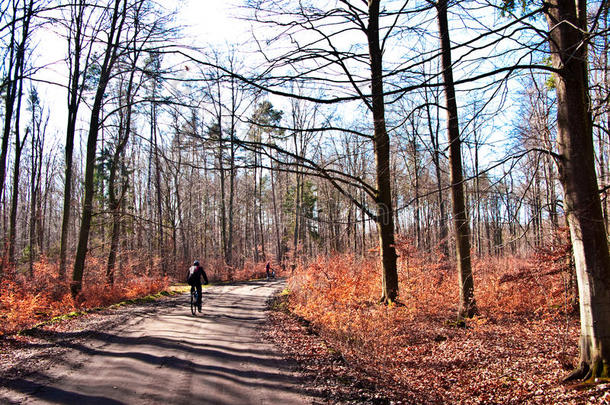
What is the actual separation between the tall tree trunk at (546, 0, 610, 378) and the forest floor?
566 mm

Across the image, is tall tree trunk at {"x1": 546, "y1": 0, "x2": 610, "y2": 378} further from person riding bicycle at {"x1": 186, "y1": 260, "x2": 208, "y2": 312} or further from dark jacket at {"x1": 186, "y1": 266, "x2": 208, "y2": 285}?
dark jacket at {"x1": 186, "y1": 266, "x2": 208, "y2": 285}

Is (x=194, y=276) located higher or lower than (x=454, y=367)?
higher

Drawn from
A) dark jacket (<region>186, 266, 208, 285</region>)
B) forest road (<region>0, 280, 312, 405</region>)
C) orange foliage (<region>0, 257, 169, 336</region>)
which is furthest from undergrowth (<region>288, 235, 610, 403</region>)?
orange foliage (<region>0, 257, 169, 336</region>)

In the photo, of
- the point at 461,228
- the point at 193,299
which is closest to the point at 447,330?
the point at 461,228

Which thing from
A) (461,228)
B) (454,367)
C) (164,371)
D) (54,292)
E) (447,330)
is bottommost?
(454,367)

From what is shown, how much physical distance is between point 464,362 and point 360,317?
238cm

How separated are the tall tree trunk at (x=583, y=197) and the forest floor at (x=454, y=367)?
0.57 metres

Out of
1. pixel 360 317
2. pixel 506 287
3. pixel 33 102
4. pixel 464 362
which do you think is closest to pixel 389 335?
pixel 360 317

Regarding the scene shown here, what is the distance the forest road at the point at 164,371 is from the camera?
4844 mm

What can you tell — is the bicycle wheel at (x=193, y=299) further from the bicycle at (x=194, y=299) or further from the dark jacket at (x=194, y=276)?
the dark jacket at (x=194, y=276)

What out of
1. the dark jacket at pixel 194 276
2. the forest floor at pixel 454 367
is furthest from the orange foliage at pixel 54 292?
the forest floor at pixel 454 367

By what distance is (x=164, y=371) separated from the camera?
5.82 m

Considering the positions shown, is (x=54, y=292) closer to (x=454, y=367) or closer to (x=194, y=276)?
(x=194, y=276)

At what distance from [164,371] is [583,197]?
6642 millimetres
